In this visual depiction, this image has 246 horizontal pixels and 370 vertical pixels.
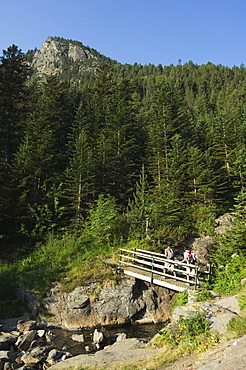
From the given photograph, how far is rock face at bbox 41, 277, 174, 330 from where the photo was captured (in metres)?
15.2

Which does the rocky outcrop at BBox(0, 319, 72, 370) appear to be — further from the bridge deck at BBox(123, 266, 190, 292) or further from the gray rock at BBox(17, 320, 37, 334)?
the bridge deck at BBox(123, 266, 190, 292)

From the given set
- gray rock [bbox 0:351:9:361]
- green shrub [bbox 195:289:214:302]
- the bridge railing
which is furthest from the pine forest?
gray rock [bbox 0:351:9:361]

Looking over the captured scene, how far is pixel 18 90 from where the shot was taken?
29.6 metres

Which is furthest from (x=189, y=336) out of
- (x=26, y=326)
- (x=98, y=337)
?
(x=26, y=326)

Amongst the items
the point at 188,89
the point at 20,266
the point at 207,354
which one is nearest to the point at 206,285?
the point at 207,354

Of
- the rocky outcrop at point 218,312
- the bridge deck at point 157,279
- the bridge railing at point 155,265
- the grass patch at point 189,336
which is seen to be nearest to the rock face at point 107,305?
the bridge deck at point 157,279

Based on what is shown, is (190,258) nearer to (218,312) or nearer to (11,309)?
(218,312)

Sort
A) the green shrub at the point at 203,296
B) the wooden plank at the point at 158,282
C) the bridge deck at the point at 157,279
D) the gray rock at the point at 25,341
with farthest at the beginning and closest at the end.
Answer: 1. the bridge deck at the point at 157,279
2. the wooden plank at the point at 158,282
3. the gray rock at the point at 25,341
4. the green shrub at the point at 203,296

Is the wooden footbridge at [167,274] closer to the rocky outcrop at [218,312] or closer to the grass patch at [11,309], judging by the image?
the rocky outcrop at [218,312]

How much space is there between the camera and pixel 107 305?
1544cm

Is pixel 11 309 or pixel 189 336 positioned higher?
pixel 189 336

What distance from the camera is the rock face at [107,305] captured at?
1517cm

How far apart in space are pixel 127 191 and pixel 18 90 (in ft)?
56.4

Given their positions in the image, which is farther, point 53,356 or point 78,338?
point 78,338
